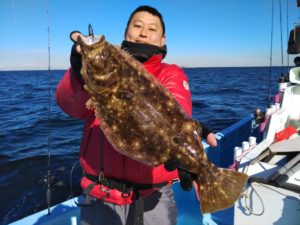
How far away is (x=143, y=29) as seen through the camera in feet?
9.02

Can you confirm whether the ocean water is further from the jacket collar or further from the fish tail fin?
the fish tail fin

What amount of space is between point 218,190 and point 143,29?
162cm

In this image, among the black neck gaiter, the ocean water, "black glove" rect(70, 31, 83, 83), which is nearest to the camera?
"black glove" rect(70, 31, 83, 83)

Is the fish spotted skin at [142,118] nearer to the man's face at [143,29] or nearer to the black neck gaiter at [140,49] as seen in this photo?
the black neck gaiter at [140,49]

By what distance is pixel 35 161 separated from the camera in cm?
995

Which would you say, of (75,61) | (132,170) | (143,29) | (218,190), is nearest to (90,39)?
(75,61)

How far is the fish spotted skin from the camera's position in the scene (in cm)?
229

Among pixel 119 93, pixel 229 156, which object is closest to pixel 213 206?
pixel 119 93

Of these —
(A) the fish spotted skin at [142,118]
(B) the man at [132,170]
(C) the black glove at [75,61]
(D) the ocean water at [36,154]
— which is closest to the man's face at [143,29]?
(B) the man at [132,170]

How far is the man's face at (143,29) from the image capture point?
274 cm

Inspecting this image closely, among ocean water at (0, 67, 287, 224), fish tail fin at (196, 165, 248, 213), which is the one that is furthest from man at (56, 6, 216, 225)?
ocean water at (0, 67, 287, 224)

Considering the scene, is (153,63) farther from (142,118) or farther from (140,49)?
(142,118)

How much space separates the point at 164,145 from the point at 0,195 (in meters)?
7.05

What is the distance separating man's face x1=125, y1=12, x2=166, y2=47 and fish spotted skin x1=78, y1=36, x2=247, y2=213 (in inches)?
19.8
